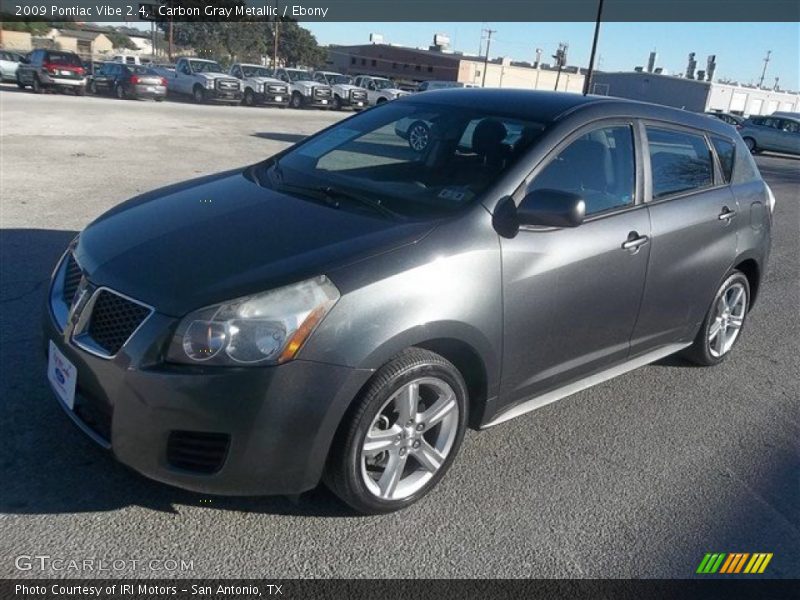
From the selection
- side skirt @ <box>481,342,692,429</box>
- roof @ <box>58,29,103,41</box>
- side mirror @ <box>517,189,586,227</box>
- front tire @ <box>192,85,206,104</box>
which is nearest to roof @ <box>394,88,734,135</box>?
side mirror @ <box>517,189,586,227</box>

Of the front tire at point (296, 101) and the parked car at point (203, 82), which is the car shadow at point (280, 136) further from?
the front tire at point (296, 101)

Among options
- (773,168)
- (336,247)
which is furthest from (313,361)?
(773,168)

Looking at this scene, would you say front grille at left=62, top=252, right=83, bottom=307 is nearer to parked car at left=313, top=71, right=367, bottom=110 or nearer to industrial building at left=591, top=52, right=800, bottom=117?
parked car at left=313, top=71, right=367, bottom=110

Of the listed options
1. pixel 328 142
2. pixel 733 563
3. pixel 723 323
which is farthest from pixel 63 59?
pixel 733 563

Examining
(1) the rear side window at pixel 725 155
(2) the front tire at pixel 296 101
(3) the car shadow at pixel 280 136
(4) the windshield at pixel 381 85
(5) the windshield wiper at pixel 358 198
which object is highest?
(1) the rear side window at pixel 725 155

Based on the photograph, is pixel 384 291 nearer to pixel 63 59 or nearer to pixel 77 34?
pixel 63 59

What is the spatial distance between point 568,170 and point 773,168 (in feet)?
78.9

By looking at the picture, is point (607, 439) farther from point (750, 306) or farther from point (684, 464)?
point (750, 306)

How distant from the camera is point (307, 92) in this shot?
32219 millimetres

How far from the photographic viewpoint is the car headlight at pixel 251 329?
2.52m

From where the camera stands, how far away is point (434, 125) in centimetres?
391

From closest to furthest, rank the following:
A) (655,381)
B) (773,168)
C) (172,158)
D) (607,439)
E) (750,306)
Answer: (607,439) → (655,381) → (750,306) → (172,158) → (773,168)

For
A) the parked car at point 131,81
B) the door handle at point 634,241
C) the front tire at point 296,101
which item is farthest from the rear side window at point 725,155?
the front tire at point 296,101

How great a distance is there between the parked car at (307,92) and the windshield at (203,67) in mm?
2760
